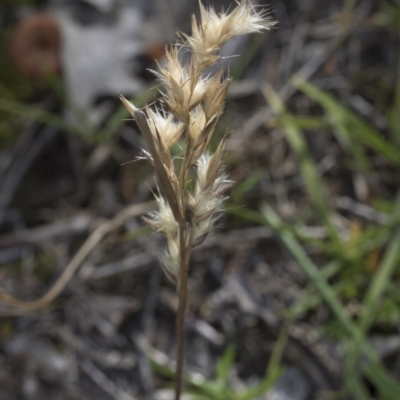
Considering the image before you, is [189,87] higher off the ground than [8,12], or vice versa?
[8,12]

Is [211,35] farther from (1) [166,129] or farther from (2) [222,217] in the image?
(2) [222,217]

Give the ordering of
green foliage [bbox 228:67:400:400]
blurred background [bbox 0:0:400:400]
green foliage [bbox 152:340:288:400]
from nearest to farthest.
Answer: green foliage [bbox 152:340:288:400]
green foliage [bbox 228:67:400:400]
blurred background [bbox 0:0:400:400]

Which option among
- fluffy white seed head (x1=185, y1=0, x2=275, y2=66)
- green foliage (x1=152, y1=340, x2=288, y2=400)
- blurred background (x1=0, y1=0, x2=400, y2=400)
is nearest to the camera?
fluffy white seed head (x1=185, y1=0, x2=275, y2=66)

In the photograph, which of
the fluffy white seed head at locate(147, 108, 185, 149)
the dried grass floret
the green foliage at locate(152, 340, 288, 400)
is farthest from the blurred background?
the fluffy white seed head at locate(147, 108, 185, 149)

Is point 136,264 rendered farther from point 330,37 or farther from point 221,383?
point 330,37

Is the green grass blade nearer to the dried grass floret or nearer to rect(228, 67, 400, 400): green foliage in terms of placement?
rect(228, 67, 400, 400): green foliage

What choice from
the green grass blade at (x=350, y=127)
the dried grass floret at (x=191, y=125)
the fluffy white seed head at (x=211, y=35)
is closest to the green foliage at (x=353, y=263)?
the green grass blade at (x=350, y=127)

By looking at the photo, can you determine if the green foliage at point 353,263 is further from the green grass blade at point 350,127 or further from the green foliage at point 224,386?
the green foliage at point 224,386

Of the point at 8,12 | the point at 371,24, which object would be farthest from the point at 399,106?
the point at 8,12

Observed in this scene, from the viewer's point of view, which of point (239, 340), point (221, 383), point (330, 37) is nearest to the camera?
point (221, 383)
